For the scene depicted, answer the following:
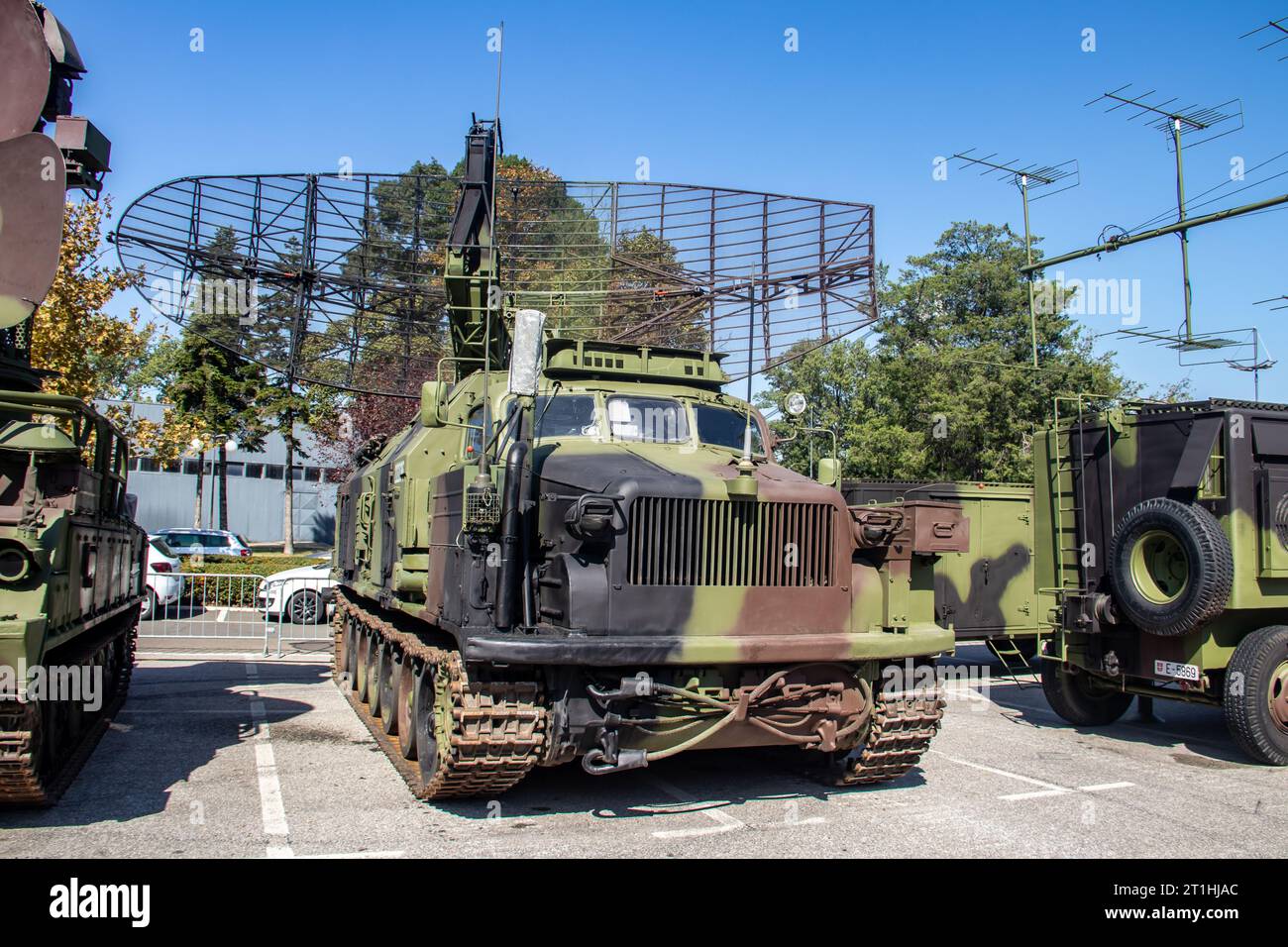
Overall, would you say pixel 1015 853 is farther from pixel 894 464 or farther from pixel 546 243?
pixel 894 464

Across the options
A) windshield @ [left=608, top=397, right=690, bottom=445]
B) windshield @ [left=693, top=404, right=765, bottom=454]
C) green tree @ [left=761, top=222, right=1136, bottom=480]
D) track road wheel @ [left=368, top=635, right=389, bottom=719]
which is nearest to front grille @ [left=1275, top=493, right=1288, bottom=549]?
windshield @ [left=693, top=404, right=765, bottom=454]

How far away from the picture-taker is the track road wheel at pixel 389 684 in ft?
29.4

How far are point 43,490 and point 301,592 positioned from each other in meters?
12.0

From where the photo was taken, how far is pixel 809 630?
6.73m

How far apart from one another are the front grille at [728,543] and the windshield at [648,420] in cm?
152

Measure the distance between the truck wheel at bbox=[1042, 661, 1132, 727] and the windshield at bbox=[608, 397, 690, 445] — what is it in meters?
5.24

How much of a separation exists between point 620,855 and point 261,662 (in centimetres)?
1019

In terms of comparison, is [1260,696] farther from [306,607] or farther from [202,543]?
[202,543]

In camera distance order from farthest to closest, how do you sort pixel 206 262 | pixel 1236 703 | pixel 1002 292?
pixel 1002 292 → pixel 206 262 → pixel 1236 703

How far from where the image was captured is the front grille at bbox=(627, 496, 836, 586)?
6328 millimetres

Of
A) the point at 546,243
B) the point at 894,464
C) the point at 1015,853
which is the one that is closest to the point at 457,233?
the point at 546,243

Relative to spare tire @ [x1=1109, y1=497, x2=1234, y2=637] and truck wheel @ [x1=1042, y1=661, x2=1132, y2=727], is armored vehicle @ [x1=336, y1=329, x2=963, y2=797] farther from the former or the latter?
truck wheel @ [x1=1042, y1=661, x2=1132, y2=727]

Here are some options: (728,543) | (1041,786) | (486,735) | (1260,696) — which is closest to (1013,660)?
(1260,696)

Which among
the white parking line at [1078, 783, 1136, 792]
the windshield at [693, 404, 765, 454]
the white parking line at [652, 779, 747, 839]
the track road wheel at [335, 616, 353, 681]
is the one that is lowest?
the white parking line at [1078, 783, 1136, 792]
